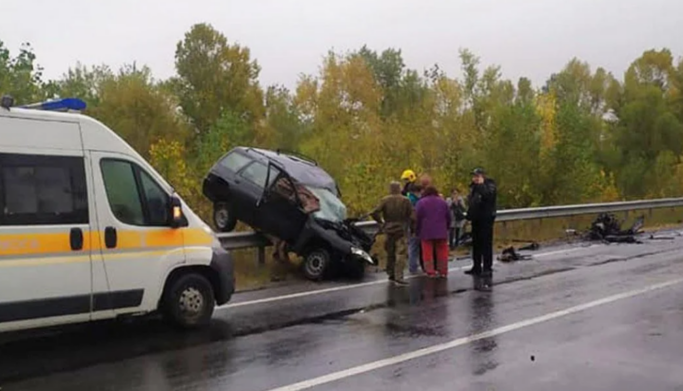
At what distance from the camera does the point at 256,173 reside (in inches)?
560

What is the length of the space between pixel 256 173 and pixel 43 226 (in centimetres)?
667

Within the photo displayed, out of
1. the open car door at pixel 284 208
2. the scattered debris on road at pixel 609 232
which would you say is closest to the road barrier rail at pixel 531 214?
the open car door at pixel 284 208

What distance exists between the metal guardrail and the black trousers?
8.85ft

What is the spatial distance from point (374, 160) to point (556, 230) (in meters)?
7.04

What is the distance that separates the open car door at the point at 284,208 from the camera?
1339 centimetres

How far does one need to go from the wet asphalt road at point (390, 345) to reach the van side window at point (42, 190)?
1.36 metres

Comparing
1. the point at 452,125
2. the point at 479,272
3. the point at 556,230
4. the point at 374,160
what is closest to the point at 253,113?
the point at 452,125

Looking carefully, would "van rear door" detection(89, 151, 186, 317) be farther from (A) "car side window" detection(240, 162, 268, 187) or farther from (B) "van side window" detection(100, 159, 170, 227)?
(A) "car side window" detection(240, 162, 268, 187)

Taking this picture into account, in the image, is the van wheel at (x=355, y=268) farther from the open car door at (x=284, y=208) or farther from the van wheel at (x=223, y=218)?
the van wheel at (x=223, y=218)

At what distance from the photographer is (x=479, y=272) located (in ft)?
45.6

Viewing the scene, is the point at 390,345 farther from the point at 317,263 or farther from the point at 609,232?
the point at 609,232

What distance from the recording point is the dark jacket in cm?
Result: 1419

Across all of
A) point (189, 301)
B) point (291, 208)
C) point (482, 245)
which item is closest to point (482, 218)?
point (482, 245)

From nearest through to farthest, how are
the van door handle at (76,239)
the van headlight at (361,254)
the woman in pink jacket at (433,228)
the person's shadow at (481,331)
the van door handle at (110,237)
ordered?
the person's shadow at (481,331) < the van door handle at (76,239) < the van door handle at (110,237) < the van headlight at (361,254) < the woman in pink jacket at (433,228)
